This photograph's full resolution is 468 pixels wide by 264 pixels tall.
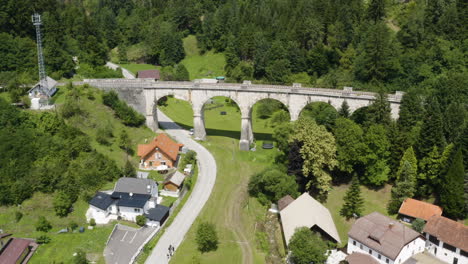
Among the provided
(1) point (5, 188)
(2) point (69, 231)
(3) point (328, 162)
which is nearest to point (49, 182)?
(1) point (5, 188)

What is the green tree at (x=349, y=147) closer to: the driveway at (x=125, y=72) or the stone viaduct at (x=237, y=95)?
the stone viaduct at (x=237, y=95)

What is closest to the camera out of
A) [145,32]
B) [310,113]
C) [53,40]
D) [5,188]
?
[5,188]

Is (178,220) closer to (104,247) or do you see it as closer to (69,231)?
(104,247)

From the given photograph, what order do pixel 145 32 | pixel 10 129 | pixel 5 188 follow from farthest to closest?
pixel 145 32 → pixel 10 129 → pixel 5 188

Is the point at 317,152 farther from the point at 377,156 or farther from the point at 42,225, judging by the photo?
the point at 42,225

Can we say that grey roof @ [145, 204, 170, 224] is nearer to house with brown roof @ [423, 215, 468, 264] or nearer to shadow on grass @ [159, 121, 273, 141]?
shadow on grass @ [159, 121, 273, 141]

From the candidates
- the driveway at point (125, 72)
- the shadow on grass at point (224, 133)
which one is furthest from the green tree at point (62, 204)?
the driveway at point (125, 72)
